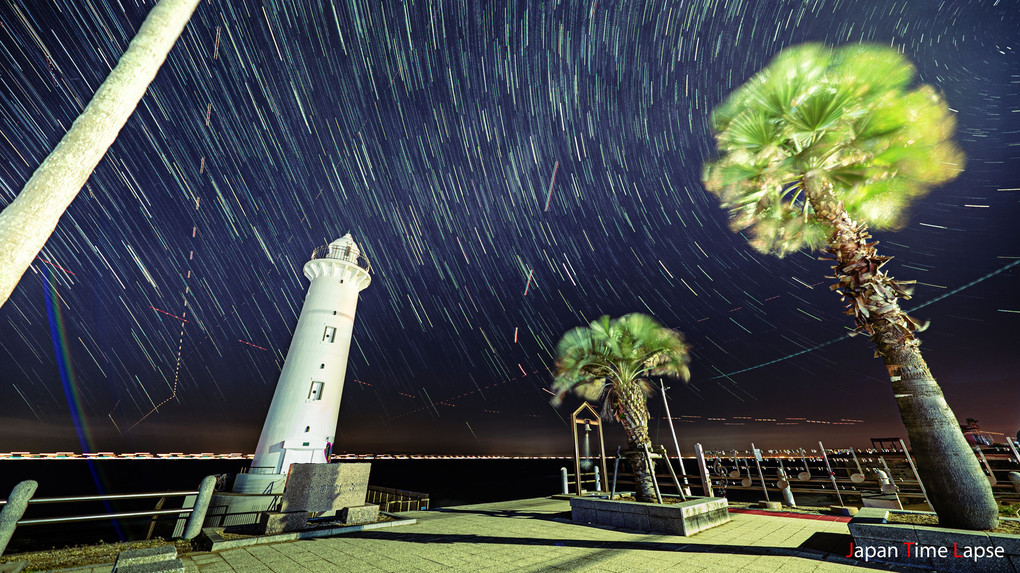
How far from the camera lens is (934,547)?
6.23 meters

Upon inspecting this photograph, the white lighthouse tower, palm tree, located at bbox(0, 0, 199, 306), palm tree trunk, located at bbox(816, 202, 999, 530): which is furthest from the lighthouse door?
palm tree trunk, located at bbox(816, 202, 999, 530)

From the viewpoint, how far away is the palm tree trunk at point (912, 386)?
637 cm

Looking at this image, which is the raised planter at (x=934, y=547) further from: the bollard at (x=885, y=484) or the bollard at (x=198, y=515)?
the bollard at (x=198, y=515)

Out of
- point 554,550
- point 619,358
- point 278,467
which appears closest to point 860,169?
point 619,358

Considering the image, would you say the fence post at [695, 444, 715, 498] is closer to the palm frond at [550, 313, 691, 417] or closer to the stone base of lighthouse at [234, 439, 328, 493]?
the palm frond at [550, 313, 691, 417]

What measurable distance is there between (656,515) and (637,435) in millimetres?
3641

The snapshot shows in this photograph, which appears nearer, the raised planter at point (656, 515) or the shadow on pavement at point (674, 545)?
the shadow on pavement at point (674, 545)

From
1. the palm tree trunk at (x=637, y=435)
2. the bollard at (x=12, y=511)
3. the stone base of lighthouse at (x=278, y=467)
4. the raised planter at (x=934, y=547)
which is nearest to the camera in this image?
the raised planter at (x=934, y=547)

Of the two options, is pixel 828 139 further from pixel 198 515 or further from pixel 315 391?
pixel 315 391

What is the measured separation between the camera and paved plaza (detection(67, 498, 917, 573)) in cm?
700

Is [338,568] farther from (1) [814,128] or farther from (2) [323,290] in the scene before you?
(2) [323,290]

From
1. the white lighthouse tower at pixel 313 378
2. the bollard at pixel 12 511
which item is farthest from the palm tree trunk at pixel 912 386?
the white lighthouse tower at pixel 313 378

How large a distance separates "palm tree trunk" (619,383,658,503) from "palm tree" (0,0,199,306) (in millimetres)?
14286

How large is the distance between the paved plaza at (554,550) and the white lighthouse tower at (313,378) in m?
14.0
